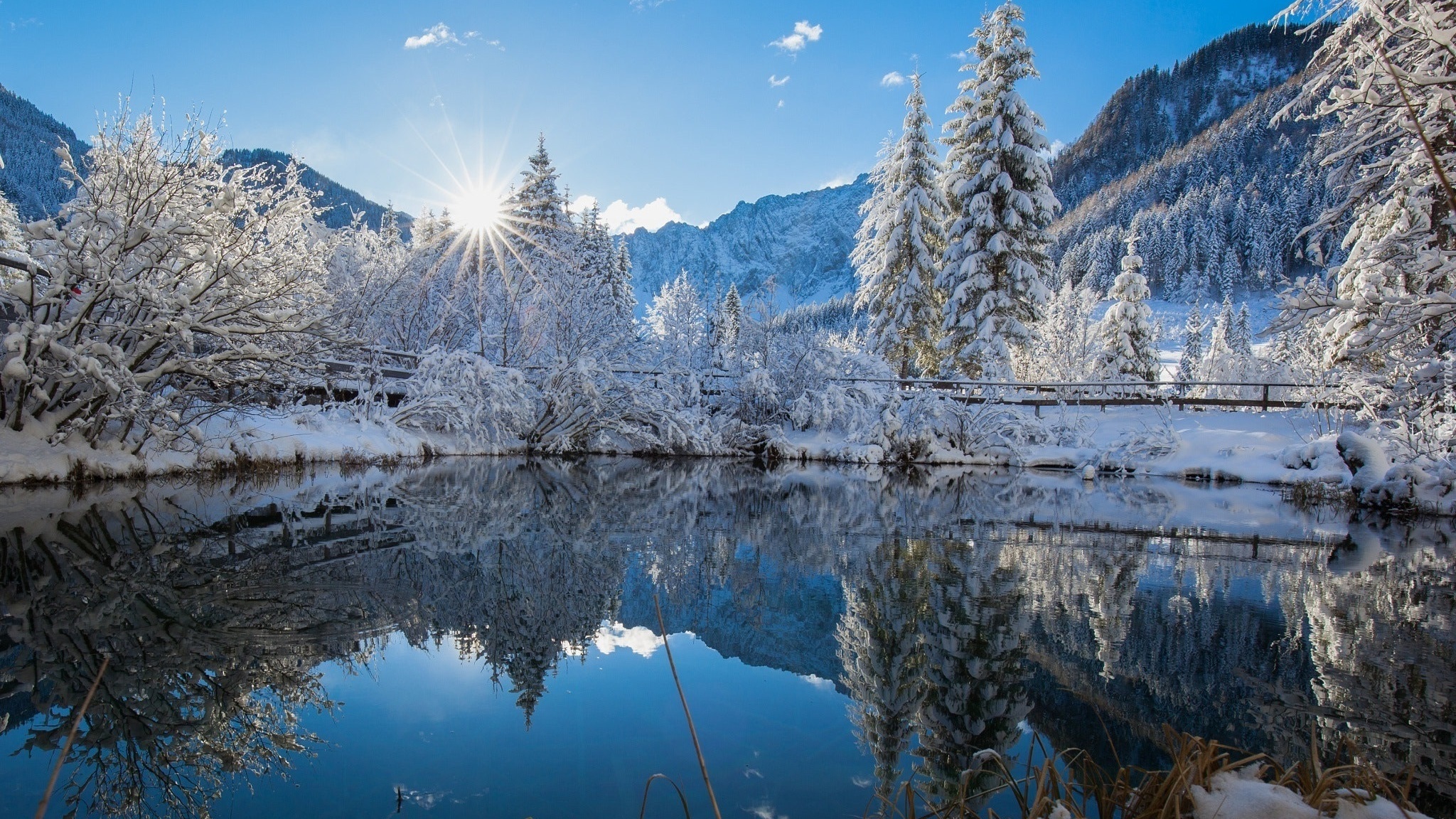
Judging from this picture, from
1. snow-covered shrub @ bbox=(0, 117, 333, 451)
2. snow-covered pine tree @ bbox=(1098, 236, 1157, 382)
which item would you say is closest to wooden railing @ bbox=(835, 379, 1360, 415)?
snow-covered pine tree @ bbox=(1098, 236, 1157, 382)

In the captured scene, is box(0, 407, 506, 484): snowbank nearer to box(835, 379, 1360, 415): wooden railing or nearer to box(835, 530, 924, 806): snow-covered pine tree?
box(835, 530, 924, 806): snow-covered pine tree

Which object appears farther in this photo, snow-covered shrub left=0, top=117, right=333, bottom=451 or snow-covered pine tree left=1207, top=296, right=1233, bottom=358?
snow-covered pine tree left=1207, top=296, right=1233, bottom=358

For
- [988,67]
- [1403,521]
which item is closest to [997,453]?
[1403,521]

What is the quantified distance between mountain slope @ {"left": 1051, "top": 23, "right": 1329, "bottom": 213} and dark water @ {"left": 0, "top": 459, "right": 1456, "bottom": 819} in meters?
142

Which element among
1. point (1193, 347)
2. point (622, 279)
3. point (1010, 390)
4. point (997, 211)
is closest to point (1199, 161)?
point (1193, 347)

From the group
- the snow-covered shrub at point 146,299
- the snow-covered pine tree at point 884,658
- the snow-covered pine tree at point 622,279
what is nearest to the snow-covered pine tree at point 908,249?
the snow-covered pine tree at point 622,279

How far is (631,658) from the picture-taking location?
379cm

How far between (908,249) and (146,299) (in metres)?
22.0

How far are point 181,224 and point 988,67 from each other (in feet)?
78.6

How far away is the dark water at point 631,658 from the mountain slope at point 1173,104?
465ft

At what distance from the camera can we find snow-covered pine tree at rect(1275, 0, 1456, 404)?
7.09 metres

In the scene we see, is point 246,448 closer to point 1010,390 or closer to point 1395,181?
point 1395,181

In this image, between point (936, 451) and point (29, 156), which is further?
point (29, 156)

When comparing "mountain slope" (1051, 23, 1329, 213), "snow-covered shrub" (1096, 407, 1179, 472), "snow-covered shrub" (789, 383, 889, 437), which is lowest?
"snow-covered shrub" (1096, 407, 1179, 472)
